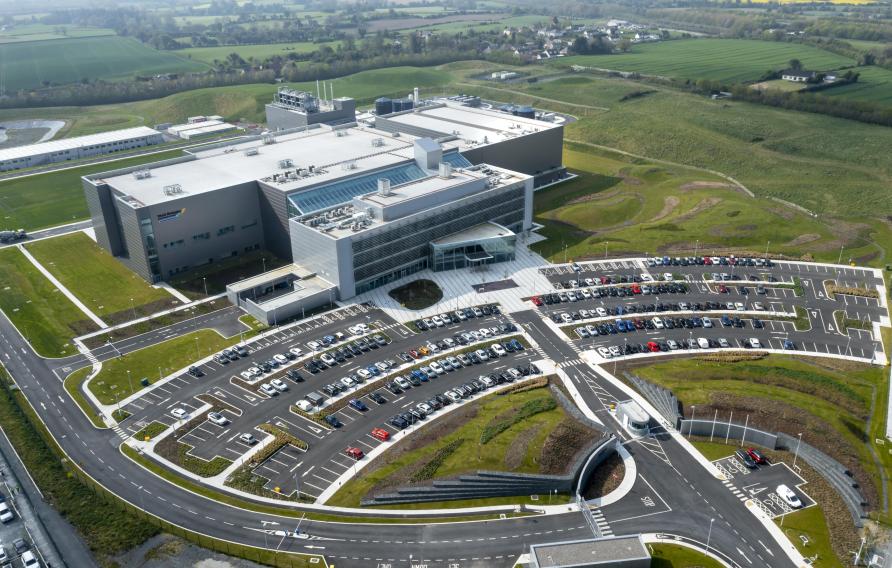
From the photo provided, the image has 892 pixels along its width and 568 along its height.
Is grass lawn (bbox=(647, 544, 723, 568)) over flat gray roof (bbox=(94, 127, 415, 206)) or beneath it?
beneath

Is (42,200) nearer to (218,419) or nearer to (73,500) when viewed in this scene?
(218,419)

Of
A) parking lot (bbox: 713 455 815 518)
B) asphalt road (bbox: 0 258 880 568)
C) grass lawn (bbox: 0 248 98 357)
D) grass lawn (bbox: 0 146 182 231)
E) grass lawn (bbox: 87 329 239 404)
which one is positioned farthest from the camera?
grass lawn (bbox: 0 146 182 231)

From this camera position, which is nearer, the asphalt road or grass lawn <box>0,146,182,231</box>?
the asphalt road

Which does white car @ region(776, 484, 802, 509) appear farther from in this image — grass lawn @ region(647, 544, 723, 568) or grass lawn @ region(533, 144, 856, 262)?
grass lawn @ region(533, 144, 856, 262)

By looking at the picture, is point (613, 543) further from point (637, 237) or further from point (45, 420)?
point (637, 237)

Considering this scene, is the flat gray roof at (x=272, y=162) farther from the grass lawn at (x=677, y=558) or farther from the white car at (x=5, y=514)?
the grass lawn at (x=677, y=558)

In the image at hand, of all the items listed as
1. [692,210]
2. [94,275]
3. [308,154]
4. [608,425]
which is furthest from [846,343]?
[94,275]

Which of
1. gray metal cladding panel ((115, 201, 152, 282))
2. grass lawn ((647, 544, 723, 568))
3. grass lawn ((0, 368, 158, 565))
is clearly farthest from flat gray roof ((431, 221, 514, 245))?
grass lawn ((647, 544, 723, 568))
